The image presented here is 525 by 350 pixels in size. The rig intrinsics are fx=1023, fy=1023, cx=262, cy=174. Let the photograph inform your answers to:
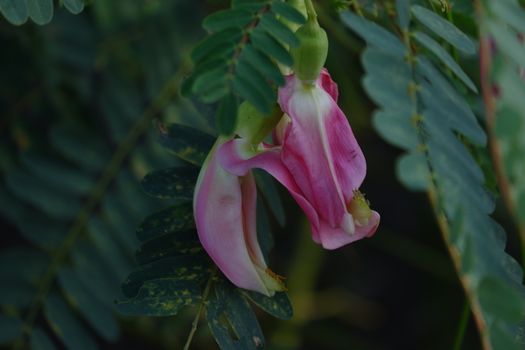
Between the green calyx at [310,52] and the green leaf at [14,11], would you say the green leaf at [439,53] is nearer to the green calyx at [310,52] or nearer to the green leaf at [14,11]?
the green calyx at [310,52]

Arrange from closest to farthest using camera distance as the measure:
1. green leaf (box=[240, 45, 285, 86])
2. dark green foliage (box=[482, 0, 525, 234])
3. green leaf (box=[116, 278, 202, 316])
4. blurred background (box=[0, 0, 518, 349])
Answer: dark green foliage (box=[482, 0, 525, 234]), green leaf (box=[240, 45, 285, 86]), green leaf (box=[116, 278, 202, 316]), blurred background (box=[0, 0, 518, 349])

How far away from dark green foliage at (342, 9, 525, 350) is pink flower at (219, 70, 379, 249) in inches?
2.2

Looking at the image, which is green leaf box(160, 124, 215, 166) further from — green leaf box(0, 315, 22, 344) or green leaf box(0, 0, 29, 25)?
green leaf box(0, 315, 22, 344)

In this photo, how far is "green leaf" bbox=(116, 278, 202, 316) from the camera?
2.54 feet

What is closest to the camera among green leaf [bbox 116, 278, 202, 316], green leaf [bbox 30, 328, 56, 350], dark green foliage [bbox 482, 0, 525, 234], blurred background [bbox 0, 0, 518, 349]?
dark green foliage [bbox 482, 0, 525, 234]

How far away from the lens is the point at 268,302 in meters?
0.81

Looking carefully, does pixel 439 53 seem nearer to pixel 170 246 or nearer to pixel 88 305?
pixel 170 246

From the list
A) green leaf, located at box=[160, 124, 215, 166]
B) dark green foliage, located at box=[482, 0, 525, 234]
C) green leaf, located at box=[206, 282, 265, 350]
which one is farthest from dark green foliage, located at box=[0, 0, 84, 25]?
dark green foliage, located at box=[482, 0, 525, 234]

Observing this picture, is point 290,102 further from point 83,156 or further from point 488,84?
point 83,156

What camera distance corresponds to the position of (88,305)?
111cm

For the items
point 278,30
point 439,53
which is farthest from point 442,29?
point 278,30

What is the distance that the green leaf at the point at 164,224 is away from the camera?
32.3 inches

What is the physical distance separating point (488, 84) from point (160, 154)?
686mm

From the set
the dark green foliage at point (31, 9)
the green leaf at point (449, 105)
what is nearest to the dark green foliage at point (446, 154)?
Result: the green leaf at point (449, 105)
